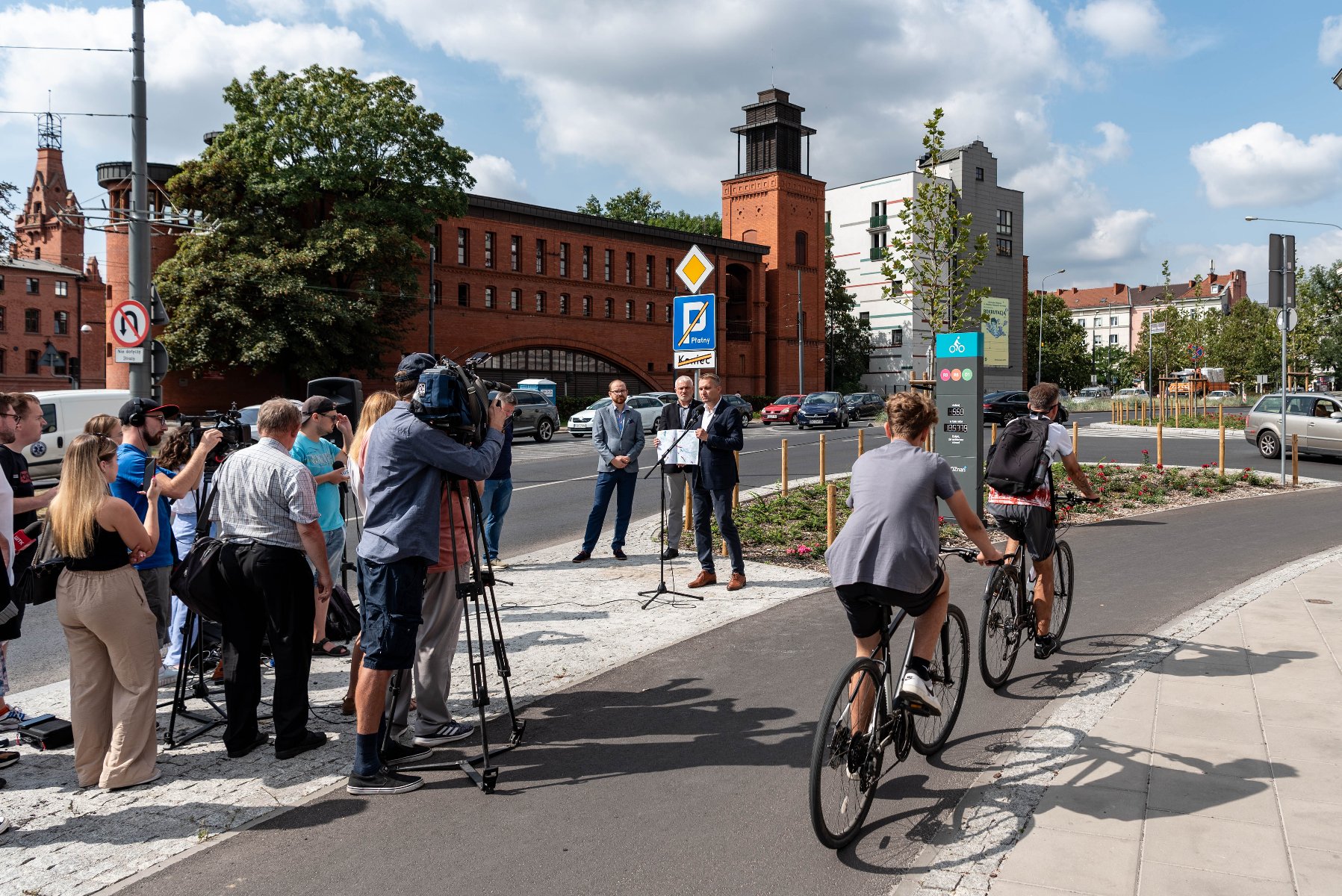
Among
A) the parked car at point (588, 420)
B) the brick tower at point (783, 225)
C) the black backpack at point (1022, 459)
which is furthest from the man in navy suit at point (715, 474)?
the brick tower at point (783, 225)

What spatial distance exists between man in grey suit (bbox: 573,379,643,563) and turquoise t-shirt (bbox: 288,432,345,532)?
3.86 meters

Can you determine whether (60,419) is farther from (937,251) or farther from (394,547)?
(394,547)

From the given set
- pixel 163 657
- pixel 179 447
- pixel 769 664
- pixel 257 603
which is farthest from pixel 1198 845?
pixel 163 657

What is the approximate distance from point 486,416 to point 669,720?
213 centimetres

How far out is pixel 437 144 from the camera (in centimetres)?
4197

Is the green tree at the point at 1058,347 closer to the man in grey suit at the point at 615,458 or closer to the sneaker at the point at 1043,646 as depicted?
the man in grey suit at the point at 615,458

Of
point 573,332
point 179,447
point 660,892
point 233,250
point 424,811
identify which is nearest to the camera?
point 660,892

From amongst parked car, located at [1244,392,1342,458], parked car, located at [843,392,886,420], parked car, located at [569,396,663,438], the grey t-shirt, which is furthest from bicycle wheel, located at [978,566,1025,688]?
parked car, located at [843,392,886,420]

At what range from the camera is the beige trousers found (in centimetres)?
467

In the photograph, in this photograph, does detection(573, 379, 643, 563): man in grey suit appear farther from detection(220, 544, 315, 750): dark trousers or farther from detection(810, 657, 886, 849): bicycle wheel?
detection(810, 657, 886, 849): bicycle wheel

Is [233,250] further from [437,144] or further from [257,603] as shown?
[257,603]

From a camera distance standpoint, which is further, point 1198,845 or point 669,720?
point 669,720

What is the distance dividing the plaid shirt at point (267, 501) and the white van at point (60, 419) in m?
16.0

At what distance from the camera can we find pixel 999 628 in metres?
6.05
